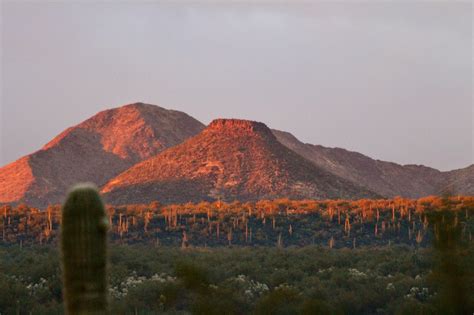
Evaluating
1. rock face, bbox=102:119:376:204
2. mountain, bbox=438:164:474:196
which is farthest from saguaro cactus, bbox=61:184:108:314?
mountain, bbox=438:164:474:196

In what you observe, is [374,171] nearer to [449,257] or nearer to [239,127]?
[239,127]

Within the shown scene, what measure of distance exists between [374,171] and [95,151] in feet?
149

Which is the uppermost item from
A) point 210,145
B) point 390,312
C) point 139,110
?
point 139,110

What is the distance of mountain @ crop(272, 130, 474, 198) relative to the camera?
126875 millimetres

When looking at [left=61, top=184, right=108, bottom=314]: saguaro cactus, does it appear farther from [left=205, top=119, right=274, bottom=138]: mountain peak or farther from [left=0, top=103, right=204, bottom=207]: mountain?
[left=0, top=103, right=204, bottom=207]: mountain

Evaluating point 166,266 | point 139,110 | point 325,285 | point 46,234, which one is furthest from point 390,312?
point 139,110

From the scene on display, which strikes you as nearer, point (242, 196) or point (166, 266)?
point (166, 266)

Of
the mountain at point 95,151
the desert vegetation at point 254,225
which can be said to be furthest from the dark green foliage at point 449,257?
the mountain at point 95,151

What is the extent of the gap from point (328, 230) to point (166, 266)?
28038 mm

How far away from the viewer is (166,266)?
29.9 meters

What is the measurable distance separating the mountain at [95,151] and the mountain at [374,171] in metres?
19.4

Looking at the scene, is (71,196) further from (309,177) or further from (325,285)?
(309,177)

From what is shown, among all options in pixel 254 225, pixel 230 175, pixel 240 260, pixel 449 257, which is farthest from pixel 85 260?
pixel 230 175

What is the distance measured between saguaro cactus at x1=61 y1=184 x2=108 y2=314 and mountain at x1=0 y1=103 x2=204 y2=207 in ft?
334
